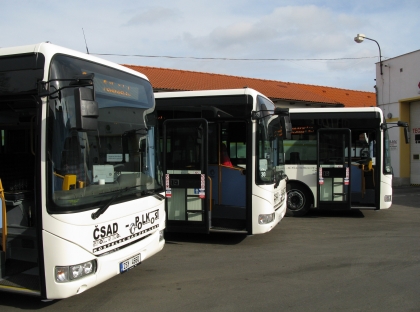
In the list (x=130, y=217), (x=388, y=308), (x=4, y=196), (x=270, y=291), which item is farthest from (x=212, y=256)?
(x=4, y=196)

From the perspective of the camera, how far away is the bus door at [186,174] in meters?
7.90

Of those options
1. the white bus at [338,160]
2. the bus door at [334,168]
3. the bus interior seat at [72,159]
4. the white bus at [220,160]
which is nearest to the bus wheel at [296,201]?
the white bus at [338,160]

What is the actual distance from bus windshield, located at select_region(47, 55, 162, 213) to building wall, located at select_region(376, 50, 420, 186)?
19.7 metres

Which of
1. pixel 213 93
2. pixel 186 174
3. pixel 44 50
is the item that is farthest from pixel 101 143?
pixel 213 93


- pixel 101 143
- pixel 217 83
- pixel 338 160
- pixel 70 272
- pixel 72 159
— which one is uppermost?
pixel 217 83

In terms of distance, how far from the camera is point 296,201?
1166cm

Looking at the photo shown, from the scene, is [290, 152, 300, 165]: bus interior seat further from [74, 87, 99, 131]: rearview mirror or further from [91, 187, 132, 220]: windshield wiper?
[74, 87, 99, 131]: rearview mirror

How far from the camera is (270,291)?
549 centimetres

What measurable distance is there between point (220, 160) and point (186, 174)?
0.78 m

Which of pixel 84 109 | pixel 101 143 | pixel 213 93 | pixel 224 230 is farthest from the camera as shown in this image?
pixel 213 93

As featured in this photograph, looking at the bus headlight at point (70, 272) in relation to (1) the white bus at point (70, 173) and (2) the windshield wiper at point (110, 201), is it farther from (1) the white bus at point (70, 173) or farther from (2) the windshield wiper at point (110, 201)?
(2) the windshield wiper at point (110, 201)

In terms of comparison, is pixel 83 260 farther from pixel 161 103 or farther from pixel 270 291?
pixel 161 103

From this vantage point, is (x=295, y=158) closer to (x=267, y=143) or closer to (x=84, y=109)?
(x=267, y=143)

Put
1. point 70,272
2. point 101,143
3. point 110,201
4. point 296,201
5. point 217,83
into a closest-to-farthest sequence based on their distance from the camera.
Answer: point 70,272 < point 110,201 < point 101,143 < point 296,201 < point 217,83
